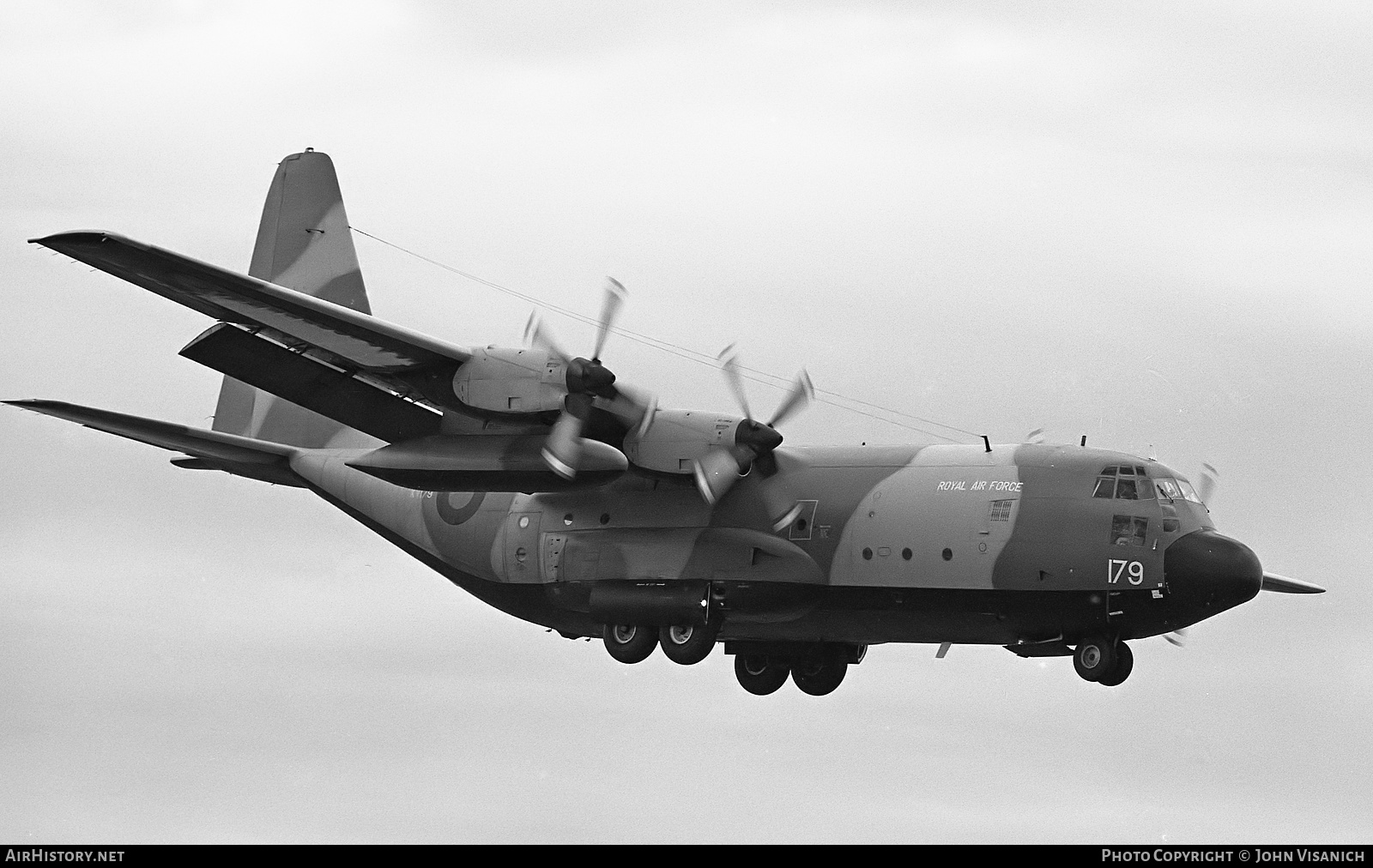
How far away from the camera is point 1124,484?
20.7m

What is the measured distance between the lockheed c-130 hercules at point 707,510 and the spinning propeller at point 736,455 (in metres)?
0.02

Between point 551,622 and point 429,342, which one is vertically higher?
point 429,342

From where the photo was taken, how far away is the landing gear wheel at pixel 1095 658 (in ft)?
68.3

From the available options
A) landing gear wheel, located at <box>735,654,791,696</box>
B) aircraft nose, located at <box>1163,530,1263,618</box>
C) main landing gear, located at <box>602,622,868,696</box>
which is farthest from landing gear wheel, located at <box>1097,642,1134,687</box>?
landing gear wheel, located at <box>735,654,791,696</box>

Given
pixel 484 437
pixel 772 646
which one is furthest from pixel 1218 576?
pixel 484 437

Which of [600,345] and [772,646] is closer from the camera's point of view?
[600,345]

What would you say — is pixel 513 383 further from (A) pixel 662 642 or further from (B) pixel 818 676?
(B) pixel 818 676

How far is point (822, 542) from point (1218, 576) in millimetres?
4655

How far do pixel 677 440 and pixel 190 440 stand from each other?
259 inches

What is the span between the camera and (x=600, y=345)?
21344mm

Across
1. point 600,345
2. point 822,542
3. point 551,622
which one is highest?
point 600,345

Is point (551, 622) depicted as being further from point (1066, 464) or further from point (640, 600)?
point (1066, 464)
